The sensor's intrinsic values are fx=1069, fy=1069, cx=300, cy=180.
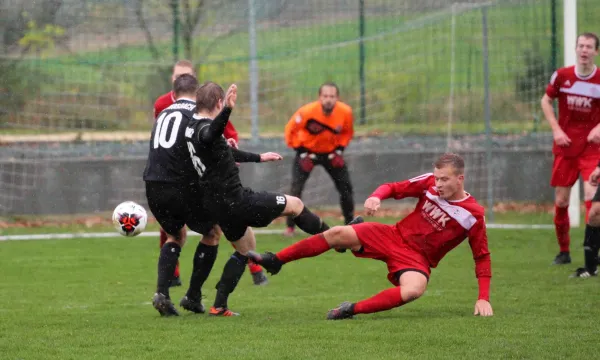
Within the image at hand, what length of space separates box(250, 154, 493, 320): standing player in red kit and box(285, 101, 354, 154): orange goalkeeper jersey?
20.0 ft

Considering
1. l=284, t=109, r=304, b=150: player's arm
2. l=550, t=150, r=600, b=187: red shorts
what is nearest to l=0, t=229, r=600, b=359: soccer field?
l=550, t=150, r=600, b=187: red shorts

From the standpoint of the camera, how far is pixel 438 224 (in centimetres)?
748

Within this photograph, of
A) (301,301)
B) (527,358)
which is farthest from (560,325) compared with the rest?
(301,301)

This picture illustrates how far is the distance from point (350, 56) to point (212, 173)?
900 centimetres

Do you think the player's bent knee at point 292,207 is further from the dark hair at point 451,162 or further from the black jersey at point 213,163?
the dark hair at point 451,162

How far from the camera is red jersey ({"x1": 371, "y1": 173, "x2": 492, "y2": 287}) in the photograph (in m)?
7.36

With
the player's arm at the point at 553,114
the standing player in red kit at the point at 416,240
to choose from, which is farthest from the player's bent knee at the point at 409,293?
the player's arm at the point at 553,114

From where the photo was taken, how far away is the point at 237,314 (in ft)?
25.3

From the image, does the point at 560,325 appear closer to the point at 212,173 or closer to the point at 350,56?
the point at 212,173

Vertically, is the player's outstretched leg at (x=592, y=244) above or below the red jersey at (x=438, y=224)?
below

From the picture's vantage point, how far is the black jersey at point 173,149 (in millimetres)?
7711

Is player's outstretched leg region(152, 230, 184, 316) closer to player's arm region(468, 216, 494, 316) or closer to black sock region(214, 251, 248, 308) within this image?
black sock region(214, 251, 248, 308)

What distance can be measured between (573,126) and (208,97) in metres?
4.68

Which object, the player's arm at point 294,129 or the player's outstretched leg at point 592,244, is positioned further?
the player's arm at point 294,129
